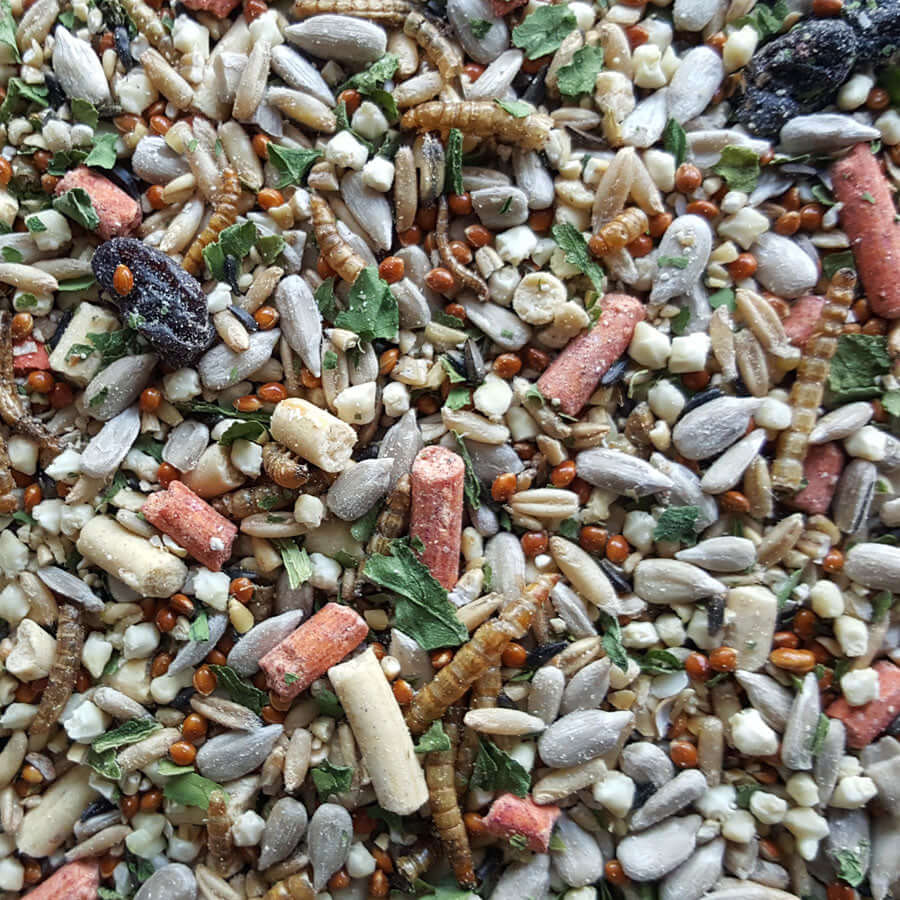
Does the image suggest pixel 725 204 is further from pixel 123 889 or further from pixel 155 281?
pixel 123 889

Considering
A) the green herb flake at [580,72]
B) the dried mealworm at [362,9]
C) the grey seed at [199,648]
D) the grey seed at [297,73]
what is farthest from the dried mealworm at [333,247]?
the grey seed at [199,648]

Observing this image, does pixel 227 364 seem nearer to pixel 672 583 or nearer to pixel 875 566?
pixel 672 583

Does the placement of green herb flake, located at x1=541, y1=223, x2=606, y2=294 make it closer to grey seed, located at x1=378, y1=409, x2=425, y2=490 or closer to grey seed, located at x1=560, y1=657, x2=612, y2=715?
grey seed, located at x1=378, y1=409, x2=425, y2=490

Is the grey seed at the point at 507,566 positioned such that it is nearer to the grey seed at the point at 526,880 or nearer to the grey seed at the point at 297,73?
the grey seed at the point at 526,880

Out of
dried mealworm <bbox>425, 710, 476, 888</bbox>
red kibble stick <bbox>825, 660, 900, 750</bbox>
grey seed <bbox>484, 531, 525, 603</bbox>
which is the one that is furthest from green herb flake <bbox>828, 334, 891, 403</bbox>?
dried mealworm <bbox>425, 710, 476, 888</bbox>

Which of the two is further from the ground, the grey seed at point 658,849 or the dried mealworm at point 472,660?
the dried mealworm at point 472,660
